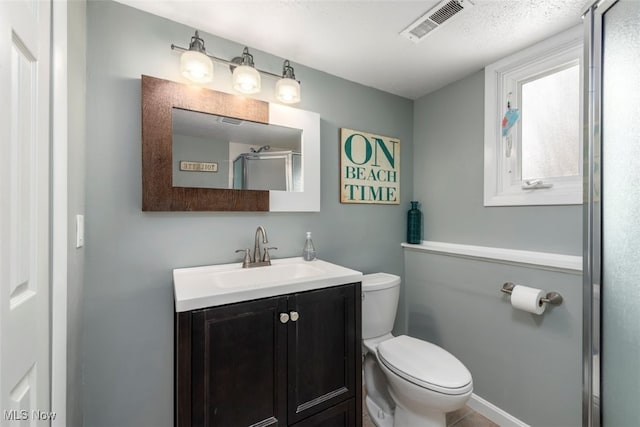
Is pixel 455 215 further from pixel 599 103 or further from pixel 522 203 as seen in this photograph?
pixel 599 103

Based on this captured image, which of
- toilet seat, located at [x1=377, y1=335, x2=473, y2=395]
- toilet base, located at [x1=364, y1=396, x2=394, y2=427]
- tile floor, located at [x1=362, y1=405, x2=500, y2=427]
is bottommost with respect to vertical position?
tile floor, located at [x1=362, y1=405, x2=500, y2=427]

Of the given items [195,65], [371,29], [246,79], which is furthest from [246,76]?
[371,29]

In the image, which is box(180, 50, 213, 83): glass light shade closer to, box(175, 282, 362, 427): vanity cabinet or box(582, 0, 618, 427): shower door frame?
box(175, 282, 362, 427): vanity cabinet

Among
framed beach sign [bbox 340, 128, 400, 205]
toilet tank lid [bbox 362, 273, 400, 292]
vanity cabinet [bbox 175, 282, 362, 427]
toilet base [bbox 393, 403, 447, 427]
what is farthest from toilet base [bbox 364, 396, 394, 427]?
framed beach sign [bbox 340, 128, 400, 205]

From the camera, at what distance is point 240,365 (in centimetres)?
101

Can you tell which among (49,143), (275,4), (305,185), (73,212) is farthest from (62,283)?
(275,4)

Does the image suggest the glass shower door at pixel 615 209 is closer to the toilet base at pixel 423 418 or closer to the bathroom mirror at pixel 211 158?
the toilet base at pixel 423 418

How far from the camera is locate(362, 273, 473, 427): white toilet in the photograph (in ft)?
3.88

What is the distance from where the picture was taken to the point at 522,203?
1501mm

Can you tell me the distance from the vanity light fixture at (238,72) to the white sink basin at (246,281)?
95 cm

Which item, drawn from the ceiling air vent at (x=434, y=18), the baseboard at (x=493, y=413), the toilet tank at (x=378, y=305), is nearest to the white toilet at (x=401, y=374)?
the toilet tank at (x=378, y=305)

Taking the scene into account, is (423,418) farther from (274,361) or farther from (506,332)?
(274,361)

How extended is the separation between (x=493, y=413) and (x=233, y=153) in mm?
2169

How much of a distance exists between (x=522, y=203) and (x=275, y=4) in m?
1.67
